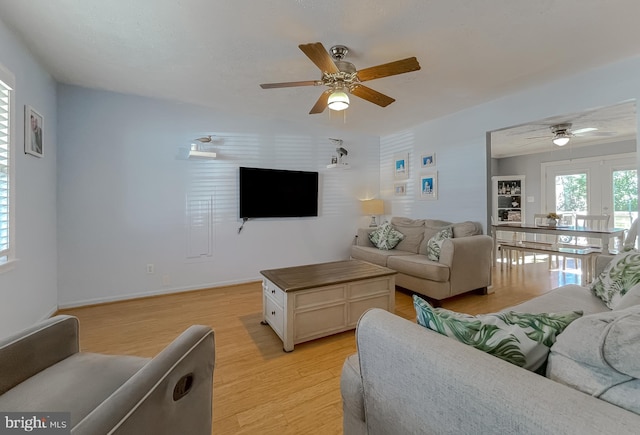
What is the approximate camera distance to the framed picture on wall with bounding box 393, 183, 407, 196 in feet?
15.6

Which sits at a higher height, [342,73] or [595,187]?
[342,73]

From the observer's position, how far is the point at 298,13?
6.07 feet

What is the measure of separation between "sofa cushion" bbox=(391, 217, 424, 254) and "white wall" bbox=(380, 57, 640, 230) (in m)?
0.32

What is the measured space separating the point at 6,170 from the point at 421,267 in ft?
12.6

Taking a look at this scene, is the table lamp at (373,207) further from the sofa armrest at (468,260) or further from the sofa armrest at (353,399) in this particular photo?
the sofa armrest at (353,399)

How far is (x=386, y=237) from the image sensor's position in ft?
13.8

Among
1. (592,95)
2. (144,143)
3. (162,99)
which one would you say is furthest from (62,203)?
(592,95)

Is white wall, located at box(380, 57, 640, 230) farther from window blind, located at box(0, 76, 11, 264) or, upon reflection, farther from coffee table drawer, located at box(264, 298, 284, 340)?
window blind, located at box(0, 76, 11, 264)

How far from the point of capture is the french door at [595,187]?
5316mm

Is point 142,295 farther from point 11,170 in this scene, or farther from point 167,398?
point 167,398

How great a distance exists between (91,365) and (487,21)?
2.99 meters

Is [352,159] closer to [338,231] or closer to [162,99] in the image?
[338,231]

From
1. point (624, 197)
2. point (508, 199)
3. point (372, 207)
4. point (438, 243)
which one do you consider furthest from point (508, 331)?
point (508, 199)

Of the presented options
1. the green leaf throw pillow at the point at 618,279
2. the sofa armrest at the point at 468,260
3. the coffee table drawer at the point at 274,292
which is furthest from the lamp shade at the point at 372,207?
the green leaf throw pillow at the point at 618,279
